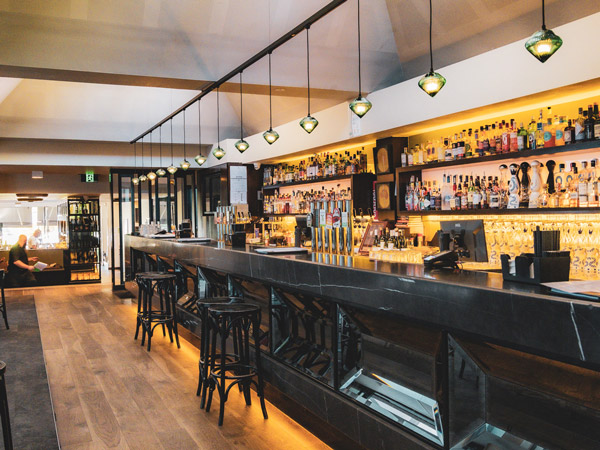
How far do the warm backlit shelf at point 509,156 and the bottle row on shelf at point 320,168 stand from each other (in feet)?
3.54

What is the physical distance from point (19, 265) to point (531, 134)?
937 centimetres

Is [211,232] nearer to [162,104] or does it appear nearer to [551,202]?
[162,104]

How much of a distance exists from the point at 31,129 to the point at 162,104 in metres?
2.28

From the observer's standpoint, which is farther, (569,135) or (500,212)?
(500,212)

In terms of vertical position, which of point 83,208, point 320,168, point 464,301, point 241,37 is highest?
point 241,37

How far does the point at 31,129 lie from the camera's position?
358 inches

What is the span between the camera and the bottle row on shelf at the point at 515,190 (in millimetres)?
4273

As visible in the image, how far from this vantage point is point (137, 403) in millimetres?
4117

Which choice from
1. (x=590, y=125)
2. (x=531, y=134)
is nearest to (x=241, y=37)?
(x=531, y=134)

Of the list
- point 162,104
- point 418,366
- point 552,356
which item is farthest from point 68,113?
point 552,356

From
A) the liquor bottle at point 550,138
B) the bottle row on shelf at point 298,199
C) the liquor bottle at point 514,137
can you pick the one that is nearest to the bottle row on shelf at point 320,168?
the bottle row on shelf at point 298,199

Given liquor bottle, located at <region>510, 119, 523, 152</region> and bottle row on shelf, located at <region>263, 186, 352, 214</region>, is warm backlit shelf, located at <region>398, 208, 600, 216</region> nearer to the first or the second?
liquor bottle, located at <region>510, 119, 523, 152</region>

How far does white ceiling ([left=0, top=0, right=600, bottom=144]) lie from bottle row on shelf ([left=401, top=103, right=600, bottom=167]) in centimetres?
76

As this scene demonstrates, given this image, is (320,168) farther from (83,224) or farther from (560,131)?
(83,224)
